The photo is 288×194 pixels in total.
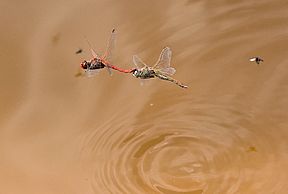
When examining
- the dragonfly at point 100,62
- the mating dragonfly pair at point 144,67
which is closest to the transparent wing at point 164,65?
the mating dragonfly pair at point 144,67

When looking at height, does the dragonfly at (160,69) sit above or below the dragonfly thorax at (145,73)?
above

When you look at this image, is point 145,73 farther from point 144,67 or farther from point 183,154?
point 183,154

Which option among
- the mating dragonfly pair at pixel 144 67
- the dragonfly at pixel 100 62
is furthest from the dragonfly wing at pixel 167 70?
the dragonfly at pixel 100 62

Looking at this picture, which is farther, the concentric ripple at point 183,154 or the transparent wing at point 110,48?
the transparent wing at point 110,48

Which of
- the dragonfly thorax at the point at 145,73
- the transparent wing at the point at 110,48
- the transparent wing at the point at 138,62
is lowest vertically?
the dragonfly thorax at the point at 145,73

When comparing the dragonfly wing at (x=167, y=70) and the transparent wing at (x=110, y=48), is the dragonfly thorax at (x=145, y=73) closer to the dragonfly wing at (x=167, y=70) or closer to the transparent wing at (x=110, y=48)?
the dragonfly wing at (x=167, y=70)

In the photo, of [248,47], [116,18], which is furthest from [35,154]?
[248,47]

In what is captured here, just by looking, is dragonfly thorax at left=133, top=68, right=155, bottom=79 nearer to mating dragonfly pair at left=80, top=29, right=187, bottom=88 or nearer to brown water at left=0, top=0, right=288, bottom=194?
mating dragonfly pair at left=80, top=29, right=187, bottom=88
